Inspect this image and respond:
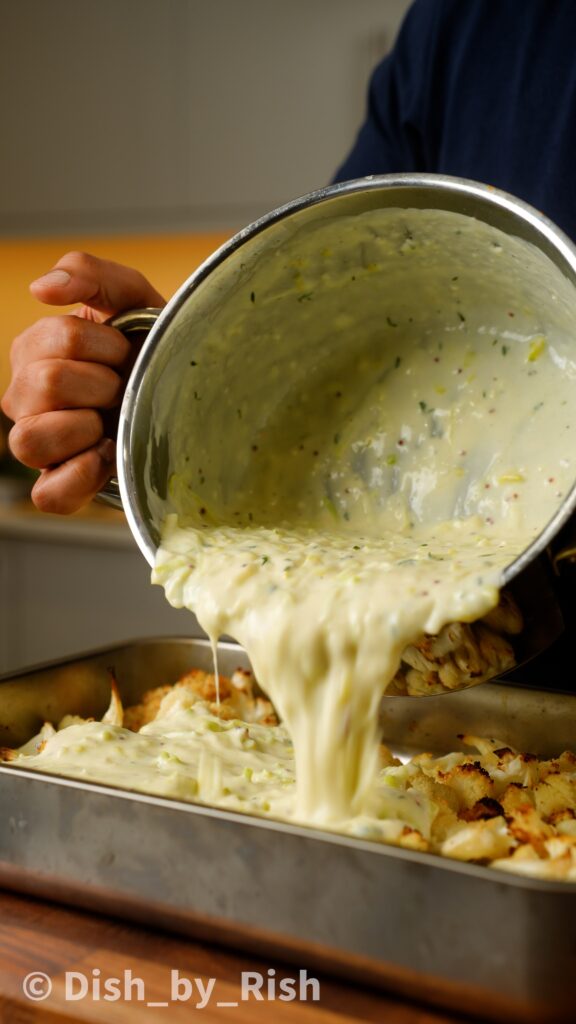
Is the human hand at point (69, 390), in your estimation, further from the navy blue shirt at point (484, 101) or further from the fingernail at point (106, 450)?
the navy blue shirt at point (484, 101)

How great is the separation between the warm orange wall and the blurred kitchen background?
10 centimetres

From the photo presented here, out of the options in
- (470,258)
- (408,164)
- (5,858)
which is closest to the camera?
(5,858)

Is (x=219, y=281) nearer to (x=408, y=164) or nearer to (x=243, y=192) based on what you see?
(x=408, y=164)

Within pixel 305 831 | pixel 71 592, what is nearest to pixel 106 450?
pixel 305 831

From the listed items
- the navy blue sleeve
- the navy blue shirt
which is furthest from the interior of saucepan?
the navy blue sleeve

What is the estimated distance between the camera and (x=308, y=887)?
2.25 feet

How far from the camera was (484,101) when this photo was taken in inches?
55.3

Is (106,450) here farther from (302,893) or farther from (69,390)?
(302,893)

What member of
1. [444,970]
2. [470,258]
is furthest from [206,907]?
[470,258]

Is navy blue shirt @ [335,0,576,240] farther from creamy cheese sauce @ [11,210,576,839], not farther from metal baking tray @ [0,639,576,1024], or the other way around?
metal baking tray @ [0,639,576,1024]

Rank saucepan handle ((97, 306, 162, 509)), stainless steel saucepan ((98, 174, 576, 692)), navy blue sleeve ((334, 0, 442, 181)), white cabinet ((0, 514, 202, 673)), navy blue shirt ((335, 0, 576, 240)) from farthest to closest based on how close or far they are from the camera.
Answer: white cabinet ((0, 514, 202, 673)) → navy blue sleeve ((334, 0, 442, 181)) → navy blue shirt ((335, 0, 576, 240)) → saucepan handle ((97, 306, 162, 509)) → stainless steel saucepan ((98, 174, 576, 692))

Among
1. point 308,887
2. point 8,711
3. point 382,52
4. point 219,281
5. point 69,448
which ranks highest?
point 382,52

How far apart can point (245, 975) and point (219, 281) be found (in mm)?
545

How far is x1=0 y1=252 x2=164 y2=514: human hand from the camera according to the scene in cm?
104
